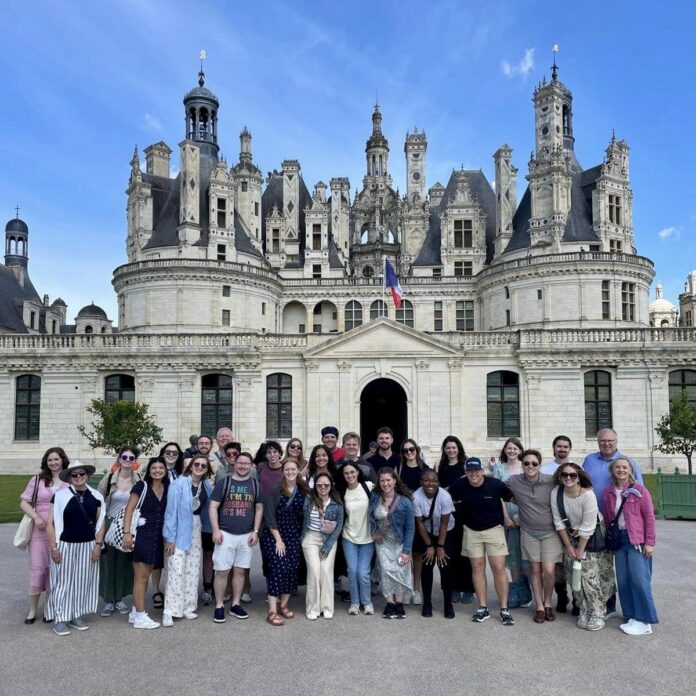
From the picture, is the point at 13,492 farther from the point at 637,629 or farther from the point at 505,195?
the point at 505,195

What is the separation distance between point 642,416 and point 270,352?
18.1m

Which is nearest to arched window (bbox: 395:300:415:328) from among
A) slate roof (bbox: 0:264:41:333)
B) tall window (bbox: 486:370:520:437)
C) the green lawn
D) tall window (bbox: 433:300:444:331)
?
tall window (bbox: 433:300:444:331)

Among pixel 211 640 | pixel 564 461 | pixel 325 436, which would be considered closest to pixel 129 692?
pixel 211 640

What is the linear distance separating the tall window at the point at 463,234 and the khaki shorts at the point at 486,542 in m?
41.1

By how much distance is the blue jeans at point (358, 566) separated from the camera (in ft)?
28.1

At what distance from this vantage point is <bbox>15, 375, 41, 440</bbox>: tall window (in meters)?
31.0

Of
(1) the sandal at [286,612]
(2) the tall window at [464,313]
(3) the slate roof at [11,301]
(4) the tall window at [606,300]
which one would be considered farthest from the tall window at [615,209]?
(3) the slate roof at [11,301]

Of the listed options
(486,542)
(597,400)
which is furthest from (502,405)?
(486,542)

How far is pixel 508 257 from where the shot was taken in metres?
43.9

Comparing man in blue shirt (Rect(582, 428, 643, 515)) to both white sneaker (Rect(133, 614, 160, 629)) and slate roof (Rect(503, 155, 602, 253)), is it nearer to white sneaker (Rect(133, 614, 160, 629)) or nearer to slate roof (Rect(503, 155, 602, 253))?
white sneaker (Rect(133, 614, 160, 629))

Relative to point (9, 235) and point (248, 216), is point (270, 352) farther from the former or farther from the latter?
point (9, 235)

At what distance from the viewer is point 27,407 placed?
3109 cm

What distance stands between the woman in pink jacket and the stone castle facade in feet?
70.1

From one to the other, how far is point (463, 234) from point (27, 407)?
32.2 metres
